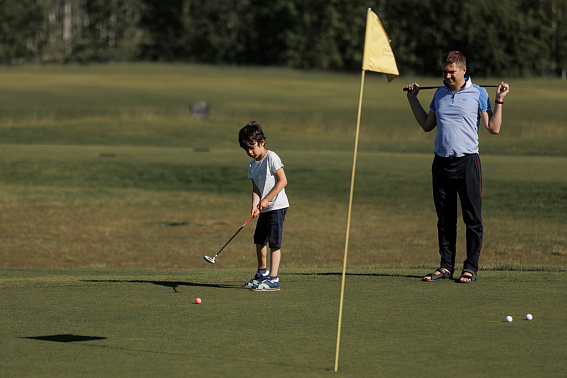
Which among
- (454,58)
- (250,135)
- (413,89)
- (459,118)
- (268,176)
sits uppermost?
(454,58)

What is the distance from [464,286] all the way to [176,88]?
53028 mm

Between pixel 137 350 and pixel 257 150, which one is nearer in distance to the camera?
pixel 137 350

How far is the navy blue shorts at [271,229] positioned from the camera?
8.53m

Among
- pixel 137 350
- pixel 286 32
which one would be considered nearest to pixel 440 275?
pixel 137 350

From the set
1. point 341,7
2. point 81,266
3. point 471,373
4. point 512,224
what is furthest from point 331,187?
point 341,7

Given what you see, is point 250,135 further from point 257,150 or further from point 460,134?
point 460,134

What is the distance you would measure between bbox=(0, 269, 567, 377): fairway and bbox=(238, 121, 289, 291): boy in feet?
0.69

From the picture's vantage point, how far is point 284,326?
677 centimetres

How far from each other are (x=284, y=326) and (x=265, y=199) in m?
1.82

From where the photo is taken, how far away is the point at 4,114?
4297 centimetres

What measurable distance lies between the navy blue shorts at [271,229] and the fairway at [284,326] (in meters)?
0.49

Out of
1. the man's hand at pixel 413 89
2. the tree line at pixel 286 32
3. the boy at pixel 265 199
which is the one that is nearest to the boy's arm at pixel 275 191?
the boy at pixel 265 199

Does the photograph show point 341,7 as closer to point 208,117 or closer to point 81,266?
point 208,117

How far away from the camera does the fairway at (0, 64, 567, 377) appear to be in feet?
19.7
